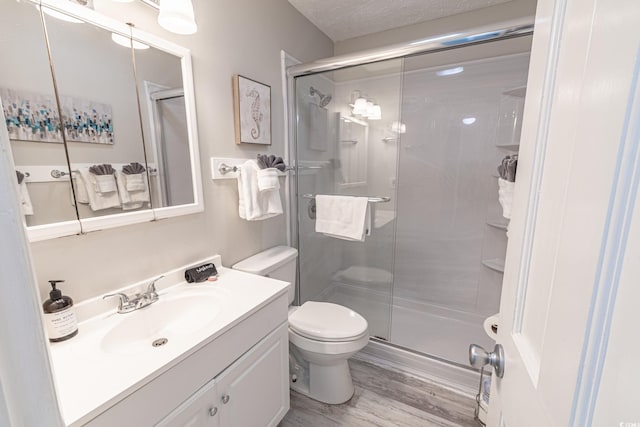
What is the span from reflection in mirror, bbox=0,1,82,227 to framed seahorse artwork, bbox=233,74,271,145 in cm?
74

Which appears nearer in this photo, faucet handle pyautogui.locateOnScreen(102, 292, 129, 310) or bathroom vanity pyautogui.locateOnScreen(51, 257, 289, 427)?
bathroom vanity pyautogui.locateOnScreen(51, 257, 289, 427)

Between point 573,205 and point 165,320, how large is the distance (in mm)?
1267

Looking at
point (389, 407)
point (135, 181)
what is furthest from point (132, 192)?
point (389, 407)

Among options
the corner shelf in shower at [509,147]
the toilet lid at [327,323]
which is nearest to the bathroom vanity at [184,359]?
the toilet lid at [327,323]

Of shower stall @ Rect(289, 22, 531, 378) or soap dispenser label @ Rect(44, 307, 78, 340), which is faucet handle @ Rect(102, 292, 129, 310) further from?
shower stall @ Rect(289, 22, 531, 378)

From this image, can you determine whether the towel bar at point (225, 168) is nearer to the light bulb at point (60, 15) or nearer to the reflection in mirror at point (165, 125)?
the reflection in mirror at point (165, 125)

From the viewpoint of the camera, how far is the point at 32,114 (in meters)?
0.79

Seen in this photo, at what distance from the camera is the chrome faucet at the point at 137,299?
3.28 ft

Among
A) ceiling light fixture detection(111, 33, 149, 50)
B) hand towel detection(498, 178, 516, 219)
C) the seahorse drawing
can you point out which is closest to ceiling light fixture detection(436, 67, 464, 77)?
hand towel detection(498, 178, 516, 219)

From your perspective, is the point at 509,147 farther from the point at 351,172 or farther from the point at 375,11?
the point at 375,11

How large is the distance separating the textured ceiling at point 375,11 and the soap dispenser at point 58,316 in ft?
6.45

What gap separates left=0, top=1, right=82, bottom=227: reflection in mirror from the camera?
0.75 m

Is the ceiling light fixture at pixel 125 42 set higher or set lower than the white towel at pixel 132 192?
higher

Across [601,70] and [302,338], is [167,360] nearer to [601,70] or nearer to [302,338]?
[302,338]
